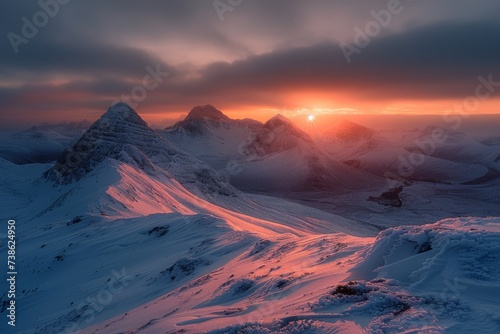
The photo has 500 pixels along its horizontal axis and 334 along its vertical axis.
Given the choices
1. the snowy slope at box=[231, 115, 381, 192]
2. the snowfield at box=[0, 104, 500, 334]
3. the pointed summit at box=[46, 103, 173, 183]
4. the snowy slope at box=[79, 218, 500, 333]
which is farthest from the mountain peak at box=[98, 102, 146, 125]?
the snowy slope at box=[79, 218, 500, 333]

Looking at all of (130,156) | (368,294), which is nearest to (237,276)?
(368,294)

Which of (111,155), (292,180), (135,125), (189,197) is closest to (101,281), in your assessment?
(189,197)

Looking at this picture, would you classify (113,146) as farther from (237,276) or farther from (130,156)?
(237,276)

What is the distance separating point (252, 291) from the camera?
35.1 ft

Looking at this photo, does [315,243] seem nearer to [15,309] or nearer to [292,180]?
[15,309]

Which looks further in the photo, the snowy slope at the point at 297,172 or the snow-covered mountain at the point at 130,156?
the snowy slope at the point at 297,172

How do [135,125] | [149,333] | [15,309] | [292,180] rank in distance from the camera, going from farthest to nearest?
[292,180] < [135,125] < [15,309] < [149,333]

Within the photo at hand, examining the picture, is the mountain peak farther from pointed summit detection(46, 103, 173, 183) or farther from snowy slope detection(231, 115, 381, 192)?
snowy slope detection(231, 115, 381, 192)

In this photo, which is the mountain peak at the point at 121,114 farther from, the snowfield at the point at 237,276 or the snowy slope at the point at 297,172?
the snowy slope at the point at 297,172

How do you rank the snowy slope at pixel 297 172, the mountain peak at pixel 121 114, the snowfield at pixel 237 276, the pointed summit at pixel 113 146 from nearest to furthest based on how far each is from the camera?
1. the snowfield at pixel 237 276
2. the pointed summit at pixel 113 146
3. the mountain peak at pixel 121 114
4. the snowy slope at pixel 297 172

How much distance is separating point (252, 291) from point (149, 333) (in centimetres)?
329

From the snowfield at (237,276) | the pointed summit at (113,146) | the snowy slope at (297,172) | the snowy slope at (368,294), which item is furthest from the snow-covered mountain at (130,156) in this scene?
the snowy slope at (297,172)

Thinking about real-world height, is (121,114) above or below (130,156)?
above

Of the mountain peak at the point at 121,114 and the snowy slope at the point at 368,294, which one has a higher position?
the mountain peak at the point at 121,114
